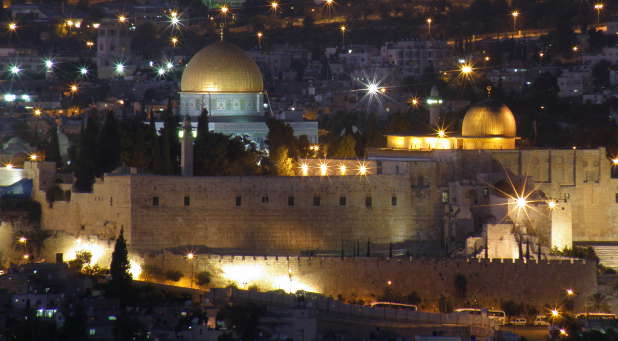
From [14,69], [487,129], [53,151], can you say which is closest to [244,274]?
[487,129]

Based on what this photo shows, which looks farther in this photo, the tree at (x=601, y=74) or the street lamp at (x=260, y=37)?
the street lamp at (x=260, y=37)

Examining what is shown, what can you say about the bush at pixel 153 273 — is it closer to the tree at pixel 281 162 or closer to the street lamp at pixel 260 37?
the tree at pixel 281 162

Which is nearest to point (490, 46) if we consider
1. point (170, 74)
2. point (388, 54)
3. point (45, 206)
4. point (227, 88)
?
point (388, 54)

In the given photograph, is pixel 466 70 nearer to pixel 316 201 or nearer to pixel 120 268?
pixel 316 201

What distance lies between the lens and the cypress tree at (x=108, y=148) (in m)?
67.6

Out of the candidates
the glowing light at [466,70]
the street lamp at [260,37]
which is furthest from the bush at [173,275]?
the street lamp at [260,37]

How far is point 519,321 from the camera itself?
198 feet

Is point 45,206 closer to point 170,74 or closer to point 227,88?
point 227,88

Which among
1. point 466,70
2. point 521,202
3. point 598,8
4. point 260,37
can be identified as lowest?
point 521,202

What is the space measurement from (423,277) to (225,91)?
15188 millimetres

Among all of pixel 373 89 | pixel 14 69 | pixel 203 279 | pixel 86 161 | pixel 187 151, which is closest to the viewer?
pixel 203 279

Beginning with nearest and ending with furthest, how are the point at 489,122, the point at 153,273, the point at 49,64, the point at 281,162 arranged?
the point at 153,273 < the point at 281,162 < the point at 489,122 < the point at 49,64

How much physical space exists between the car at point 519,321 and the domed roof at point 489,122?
9431 millimetres

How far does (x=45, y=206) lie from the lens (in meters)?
66.8
